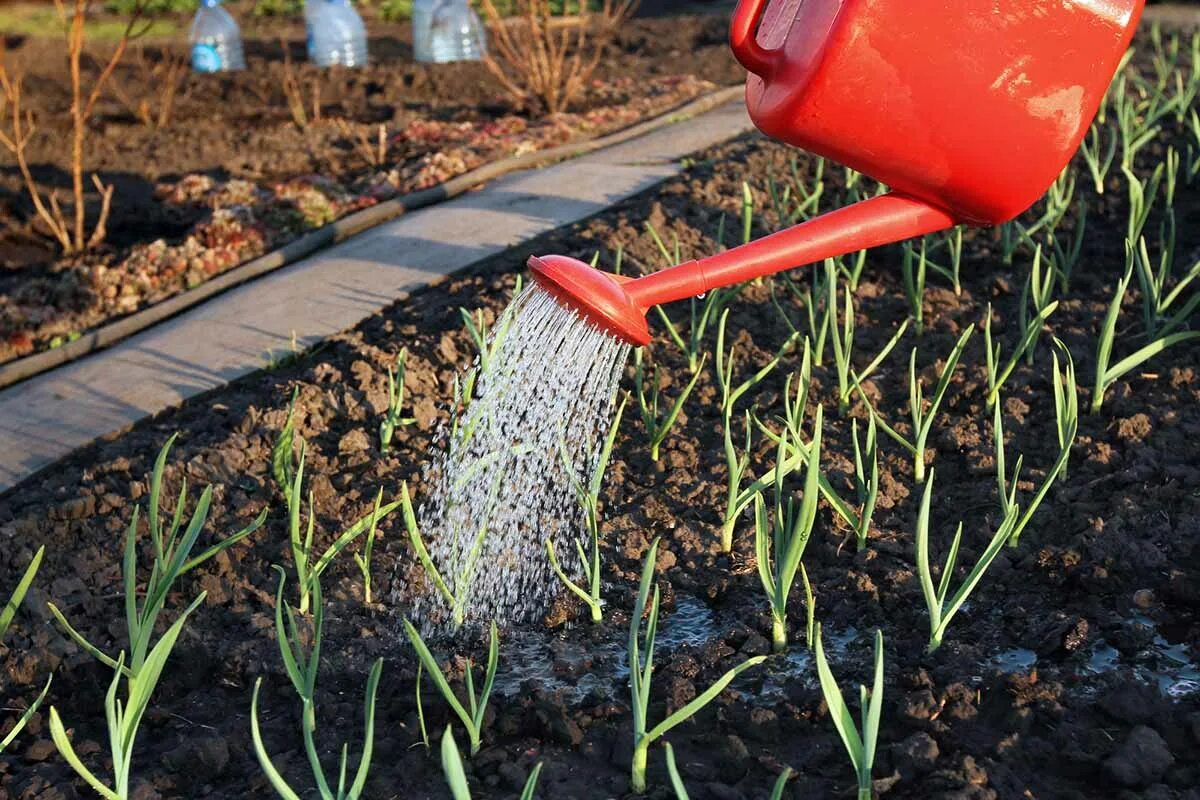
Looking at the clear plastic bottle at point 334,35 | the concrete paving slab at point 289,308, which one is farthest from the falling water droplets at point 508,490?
the clear plastic bottle at point 334,35

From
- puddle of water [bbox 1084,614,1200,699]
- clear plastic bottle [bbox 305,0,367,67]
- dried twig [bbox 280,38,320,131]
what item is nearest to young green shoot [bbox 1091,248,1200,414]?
puddle of water [bbox 1084,614,1200,699]

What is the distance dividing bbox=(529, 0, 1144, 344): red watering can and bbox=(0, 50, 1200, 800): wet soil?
638 mm

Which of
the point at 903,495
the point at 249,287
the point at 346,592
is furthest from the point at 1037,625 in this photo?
the point at 249,287

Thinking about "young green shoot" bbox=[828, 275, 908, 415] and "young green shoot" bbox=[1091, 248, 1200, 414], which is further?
"young green shoot" bbox=[828, 275, 908, 415]

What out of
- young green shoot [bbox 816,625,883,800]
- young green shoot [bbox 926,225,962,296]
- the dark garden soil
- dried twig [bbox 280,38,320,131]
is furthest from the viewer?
dried twig [bbox 280,38,320,131]

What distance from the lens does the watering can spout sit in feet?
5.63

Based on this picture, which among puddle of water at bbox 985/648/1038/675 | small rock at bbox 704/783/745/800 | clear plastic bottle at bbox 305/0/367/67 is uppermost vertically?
clear plastic bottle at bbox 305/0/367/67

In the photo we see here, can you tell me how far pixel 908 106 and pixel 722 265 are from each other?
32cm

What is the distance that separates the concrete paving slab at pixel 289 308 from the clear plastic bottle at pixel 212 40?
364 cm

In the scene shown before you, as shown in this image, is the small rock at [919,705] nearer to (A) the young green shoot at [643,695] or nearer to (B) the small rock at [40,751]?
(A) the young green shoot at [643,695]

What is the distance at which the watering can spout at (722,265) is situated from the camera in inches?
67.6

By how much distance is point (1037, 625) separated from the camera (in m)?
2.12

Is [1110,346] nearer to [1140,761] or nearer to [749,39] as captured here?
[1140,761]

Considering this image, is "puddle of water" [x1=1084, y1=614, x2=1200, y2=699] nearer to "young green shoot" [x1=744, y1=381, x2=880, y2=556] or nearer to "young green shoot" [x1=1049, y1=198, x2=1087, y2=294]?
"young green shoot" [x1=744, y1=381, x2=880, y2=556]
